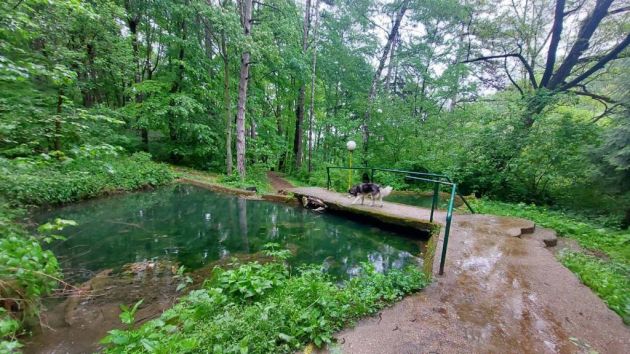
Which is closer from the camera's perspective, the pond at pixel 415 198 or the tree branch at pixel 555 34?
the tree branch at pixel 555 34

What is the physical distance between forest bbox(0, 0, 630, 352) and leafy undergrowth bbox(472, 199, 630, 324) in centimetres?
6

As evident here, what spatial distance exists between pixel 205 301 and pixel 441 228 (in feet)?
15.9

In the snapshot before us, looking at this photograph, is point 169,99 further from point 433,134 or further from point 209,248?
point 433,134

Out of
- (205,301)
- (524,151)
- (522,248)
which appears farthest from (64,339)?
(524,151)

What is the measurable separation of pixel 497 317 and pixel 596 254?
3.54 m

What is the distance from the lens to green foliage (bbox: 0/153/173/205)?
17.9 feet

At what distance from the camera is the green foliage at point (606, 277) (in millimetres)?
2783

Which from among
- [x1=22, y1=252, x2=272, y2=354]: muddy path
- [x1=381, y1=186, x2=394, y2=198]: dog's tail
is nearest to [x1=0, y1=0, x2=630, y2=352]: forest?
[x1=22, y1=252, x2=272, y2=354]: muddy path

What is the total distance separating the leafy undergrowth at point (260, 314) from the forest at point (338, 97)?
3.54ft

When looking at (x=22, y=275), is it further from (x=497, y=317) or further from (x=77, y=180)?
(x=77, y=180)

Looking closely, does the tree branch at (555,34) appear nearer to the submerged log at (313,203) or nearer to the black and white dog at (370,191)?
the black and white dog at (370,191)

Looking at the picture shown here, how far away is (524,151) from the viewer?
8344 millimetres

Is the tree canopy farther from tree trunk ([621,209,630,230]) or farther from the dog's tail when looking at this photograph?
the dog's tail

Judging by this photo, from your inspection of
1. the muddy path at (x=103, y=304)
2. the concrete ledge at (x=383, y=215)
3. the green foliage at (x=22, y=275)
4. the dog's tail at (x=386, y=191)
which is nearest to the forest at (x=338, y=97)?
the green foliage at (x=22, y=275)
